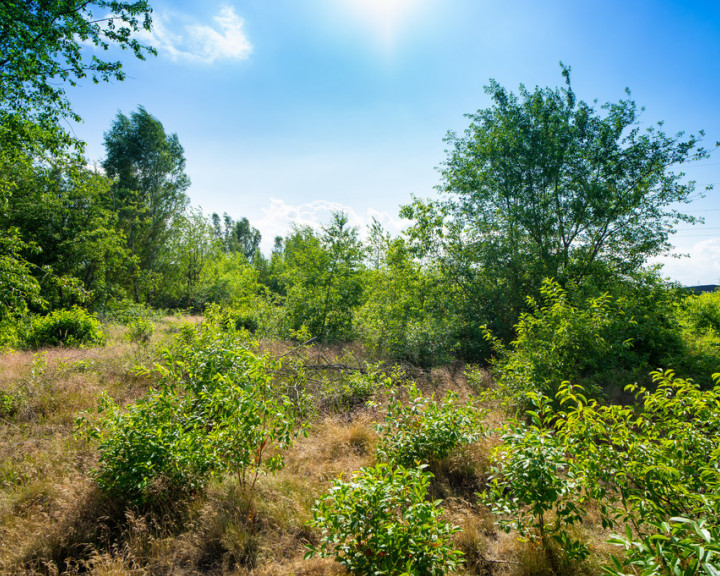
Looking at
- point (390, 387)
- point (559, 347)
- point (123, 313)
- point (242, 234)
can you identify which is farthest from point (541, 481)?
point (242, 234)

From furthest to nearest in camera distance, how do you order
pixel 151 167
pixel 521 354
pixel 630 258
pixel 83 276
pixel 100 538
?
1. pixel 151 167
2. pixel 83 276
3. pixel 630 258
4. pixel 521 354
5. pixel 100 538

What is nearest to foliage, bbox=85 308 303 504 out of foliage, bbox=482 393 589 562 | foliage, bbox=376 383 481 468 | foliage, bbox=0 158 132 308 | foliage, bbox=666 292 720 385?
foliage, bbox=376 383 481 468

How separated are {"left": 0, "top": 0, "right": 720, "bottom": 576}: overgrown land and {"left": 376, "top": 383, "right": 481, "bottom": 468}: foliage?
1.5 inches

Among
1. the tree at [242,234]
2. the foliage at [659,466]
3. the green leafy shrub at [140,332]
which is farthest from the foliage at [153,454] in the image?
the tree at [242,234]

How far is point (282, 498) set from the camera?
377 cm

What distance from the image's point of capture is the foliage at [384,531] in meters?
2.26

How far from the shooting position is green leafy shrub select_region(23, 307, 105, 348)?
9.97 m

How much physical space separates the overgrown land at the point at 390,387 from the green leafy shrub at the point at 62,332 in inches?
2.4

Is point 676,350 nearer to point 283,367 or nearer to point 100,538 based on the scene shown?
point 283,367

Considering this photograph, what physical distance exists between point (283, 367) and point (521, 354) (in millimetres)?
5428

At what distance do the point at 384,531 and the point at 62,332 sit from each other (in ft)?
41.0

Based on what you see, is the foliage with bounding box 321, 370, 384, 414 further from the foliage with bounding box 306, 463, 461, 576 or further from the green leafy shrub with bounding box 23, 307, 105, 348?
the green leafy shrub with bounding box 23, 307, 105, 348

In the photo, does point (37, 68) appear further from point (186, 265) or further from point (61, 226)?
point (186, 265)

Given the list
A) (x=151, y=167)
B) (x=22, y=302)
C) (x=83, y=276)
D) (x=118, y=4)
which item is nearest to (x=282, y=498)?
(x=22, y=302)
